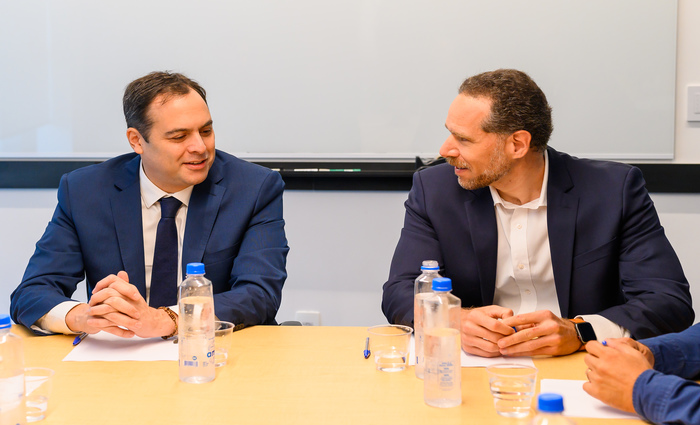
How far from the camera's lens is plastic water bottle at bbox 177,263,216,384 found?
4.93 feet

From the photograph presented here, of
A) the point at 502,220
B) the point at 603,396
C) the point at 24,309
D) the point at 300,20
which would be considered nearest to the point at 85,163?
the point at 300,20

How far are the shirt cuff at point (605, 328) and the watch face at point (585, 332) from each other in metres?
0.05

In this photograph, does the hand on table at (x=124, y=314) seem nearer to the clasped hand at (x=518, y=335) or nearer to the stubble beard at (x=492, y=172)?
the clasped hand at (x=518, y=335)

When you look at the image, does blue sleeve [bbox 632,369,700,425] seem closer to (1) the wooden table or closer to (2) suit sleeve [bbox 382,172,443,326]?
(1) the wooden table

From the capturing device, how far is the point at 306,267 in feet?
11.5

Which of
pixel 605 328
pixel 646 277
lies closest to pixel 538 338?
pixel 605 328

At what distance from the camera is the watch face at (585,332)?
5.54 ft

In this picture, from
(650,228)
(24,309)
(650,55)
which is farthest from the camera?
(650,55)

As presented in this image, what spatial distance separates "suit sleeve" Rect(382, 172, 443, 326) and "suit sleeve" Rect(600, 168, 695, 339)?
55cm

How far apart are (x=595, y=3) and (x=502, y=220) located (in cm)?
148

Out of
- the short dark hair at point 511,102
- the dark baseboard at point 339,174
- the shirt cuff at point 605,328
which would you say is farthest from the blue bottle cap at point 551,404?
the dark baseboard at point 339,174

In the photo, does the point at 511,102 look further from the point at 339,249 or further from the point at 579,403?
the point at 339,249

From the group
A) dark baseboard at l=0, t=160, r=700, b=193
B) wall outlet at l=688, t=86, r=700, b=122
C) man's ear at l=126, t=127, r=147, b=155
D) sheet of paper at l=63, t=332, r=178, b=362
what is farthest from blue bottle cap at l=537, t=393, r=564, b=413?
wall outlet at l=688, t=86, r=700, b=122

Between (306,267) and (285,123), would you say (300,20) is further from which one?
(306,267)
